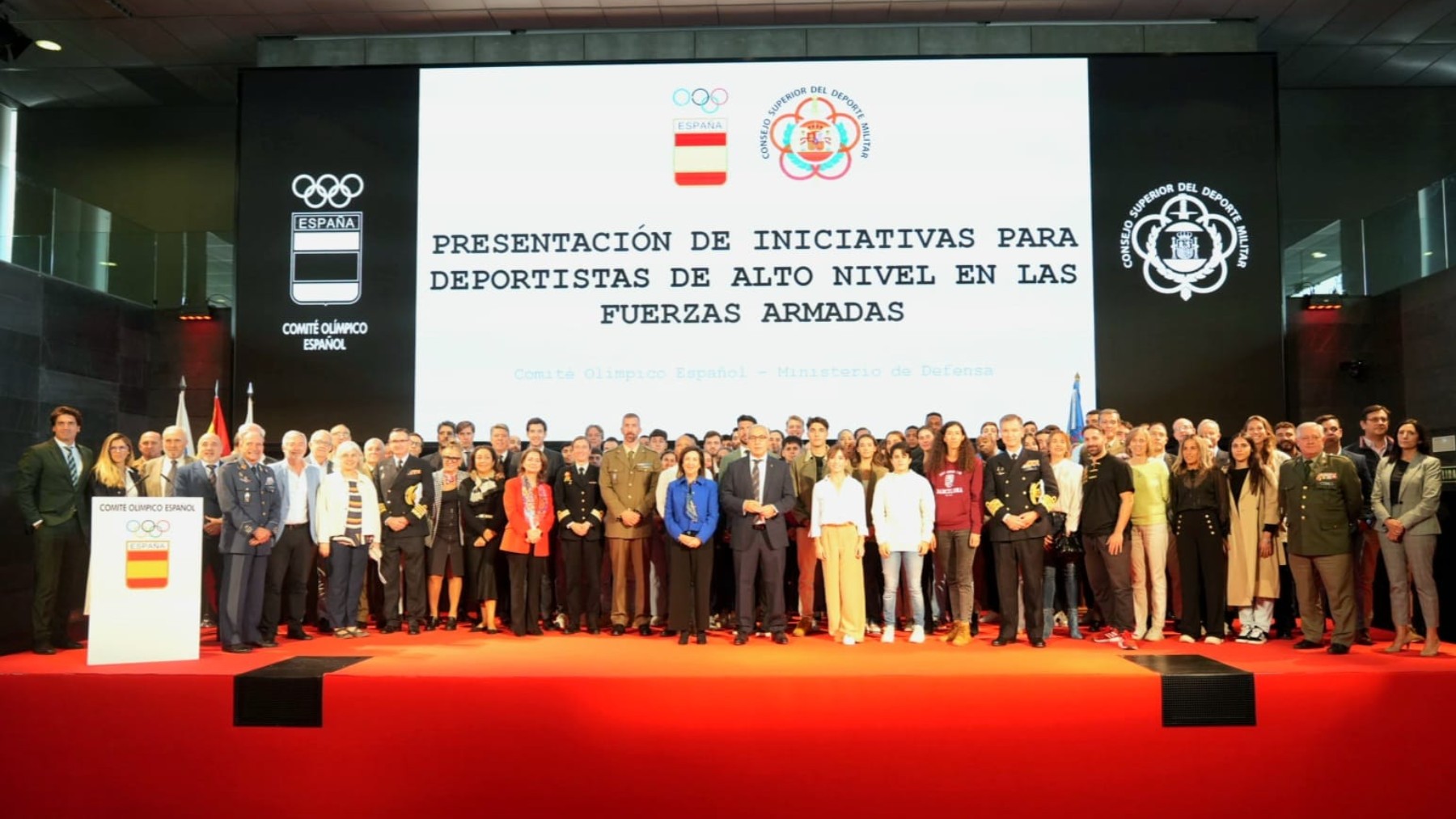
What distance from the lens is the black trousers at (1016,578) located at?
6.29 meters

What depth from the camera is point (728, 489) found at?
22.5 feet

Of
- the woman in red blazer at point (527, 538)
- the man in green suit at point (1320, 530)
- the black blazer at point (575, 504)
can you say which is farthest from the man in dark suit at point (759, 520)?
the man in green suit at point (1320, 530)

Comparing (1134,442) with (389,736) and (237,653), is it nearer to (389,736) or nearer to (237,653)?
(389,736)

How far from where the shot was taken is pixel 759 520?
Result: 6.75 metres

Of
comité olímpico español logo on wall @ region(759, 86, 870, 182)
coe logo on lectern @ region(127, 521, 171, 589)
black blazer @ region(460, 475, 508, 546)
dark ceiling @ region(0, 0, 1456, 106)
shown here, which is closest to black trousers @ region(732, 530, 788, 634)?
black blazer @ region(460, 475, 508, 546)

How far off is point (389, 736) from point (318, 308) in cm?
586

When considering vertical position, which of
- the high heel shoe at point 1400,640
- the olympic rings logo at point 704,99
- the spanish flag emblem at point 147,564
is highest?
the olympic rings logo at point 704,99

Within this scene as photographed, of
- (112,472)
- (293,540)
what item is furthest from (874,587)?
(112,472)

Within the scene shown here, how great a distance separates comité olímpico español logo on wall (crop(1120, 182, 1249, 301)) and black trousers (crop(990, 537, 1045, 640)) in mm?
4111

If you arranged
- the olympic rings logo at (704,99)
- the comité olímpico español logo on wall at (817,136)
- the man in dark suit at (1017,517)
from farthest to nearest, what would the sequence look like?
the olympic rings logo at (704,99), the comité olímpico español logo on wall at (817,136), the man in dark suit at (1017,517)

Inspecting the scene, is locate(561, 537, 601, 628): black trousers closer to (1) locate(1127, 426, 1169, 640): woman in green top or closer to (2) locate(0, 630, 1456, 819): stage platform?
(2) locate(0, 630, 1456, 819): stage platform

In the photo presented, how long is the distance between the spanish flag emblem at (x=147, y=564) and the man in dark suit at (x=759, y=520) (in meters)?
3.47

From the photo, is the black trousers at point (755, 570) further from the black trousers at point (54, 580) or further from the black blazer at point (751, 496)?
the black trousers at point (54, 580)

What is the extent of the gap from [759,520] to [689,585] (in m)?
0.65
